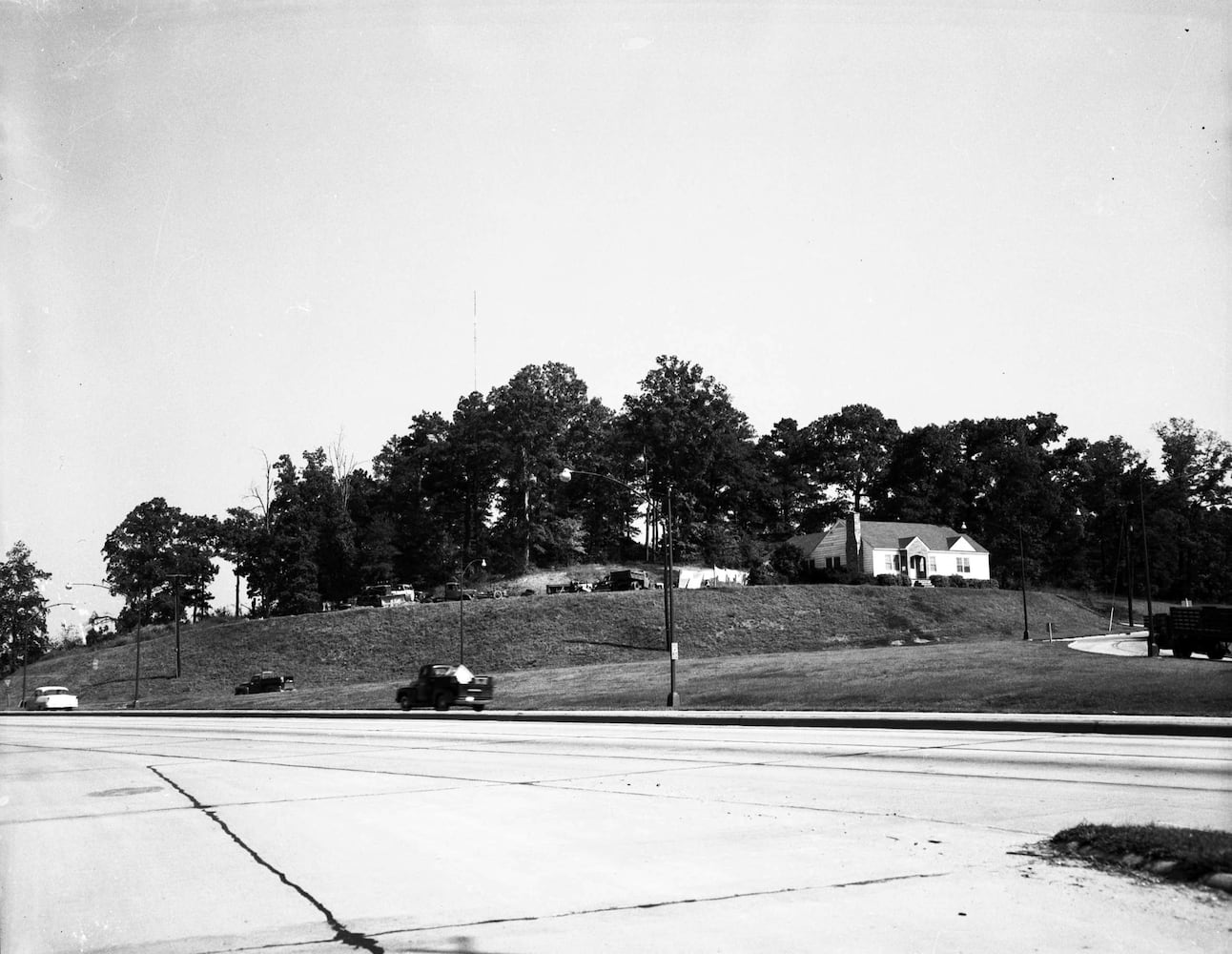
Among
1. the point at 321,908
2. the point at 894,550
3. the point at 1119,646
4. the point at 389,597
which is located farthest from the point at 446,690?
the point at 894,550

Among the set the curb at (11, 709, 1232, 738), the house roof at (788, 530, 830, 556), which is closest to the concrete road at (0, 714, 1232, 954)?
the curb at (11, 709, 1232, 738)

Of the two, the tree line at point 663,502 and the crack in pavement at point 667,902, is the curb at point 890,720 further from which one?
the tree line at point 663,502

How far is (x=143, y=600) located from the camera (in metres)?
121

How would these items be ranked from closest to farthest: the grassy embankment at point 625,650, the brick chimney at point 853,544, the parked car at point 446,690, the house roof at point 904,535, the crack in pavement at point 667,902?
the crack in pavement at point 667,902, the grassy embankment at point 625,650, the parked car at point 446,690, the brick chimney at point 853,544, the house roof at point 904,535

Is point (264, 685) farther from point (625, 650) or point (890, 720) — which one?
point (890, 720)

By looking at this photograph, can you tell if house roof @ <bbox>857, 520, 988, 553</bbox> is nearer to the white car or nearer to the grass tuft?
the white car

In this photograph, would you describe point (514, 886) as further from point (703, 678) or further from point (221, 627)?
point (221, 627)

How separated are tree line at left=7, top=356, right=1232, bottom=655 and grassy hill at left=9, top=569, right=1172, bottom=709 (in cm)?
1612

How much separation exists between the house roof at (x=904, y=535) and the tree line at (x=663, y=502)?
704 cm

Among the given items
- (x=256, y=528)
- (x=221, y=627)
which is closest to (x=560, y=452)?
(x=256, y=528)

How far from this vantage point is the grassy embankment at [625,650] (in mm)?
36969

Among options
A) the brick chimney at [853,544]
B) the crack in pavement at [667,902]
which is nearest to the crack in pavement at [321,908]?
the crack in pavement at [667,902]

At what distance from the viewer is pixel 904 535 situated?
10656cm

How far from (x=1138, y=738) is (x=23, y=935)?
54.8ft
